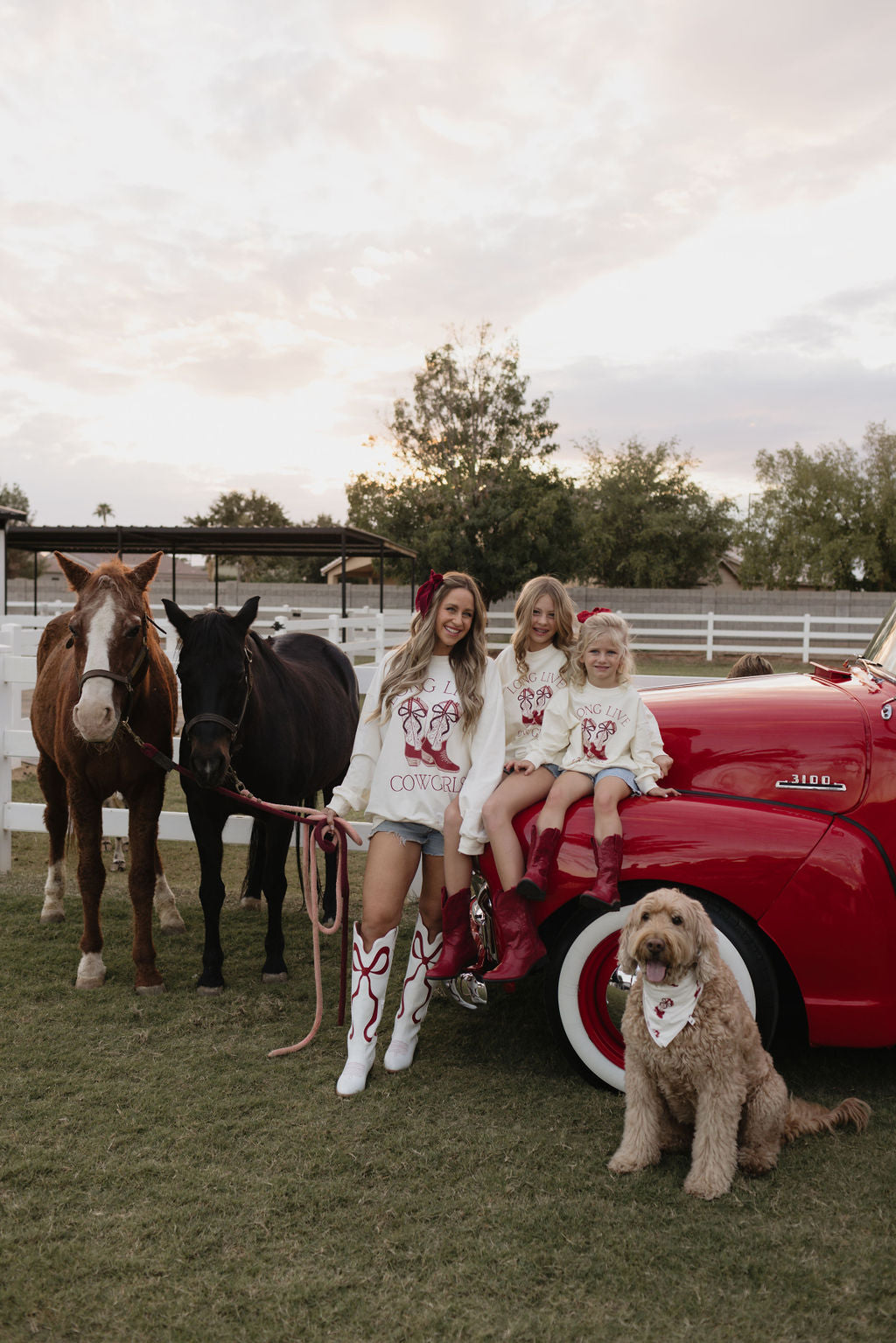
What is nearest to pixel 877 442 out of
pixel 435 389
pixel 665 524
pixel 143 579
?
pixel 665 524

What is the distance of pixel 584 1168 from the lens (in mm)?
2977

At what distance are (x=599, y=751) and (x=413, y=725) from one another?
2.37 feet

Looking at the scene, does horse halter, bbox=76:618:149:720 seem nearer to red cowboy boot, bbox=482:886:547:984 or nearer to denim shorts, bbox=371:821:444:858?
denim shorts, bbox=371:821:444:858

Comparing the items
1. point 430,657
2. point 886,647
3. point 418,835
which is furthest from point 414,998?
point 886,647

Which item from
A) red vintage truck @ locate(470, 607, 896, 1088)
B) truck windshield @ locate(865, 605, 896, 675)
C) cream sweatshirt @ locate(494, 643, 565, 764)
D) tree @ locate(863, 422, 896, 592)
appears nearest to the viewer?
red vintage truck @ locate(470, 607, 896, 1088)

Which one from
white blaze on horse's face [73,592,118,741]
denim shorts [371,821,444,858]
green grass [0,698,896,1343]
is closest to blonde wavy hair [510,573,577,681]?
denim shorts [371,821,444,858]

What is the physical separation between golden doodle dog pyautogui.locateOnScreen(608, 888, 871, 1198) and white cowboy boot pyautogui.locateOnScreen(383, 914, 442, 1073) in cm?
100

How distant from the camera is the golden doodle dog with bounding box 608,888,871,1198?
109 inches

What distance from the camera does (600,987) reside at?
11.2ft

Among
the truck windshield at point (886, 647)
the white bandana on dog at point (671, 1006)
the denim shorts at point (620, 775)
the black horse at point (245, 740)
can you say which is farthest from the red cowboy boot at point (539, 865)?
the truck windshield at point (886, 647)

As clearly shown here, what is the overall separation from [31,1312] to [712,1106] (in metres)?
1.90

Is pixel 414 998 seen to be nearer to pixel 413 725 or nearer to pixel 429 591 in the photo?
pixel 413 725

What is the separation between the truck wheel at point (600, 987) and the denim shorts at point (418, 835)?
0.58 m

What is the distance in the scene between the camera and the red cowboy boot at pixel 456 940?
3434mm
